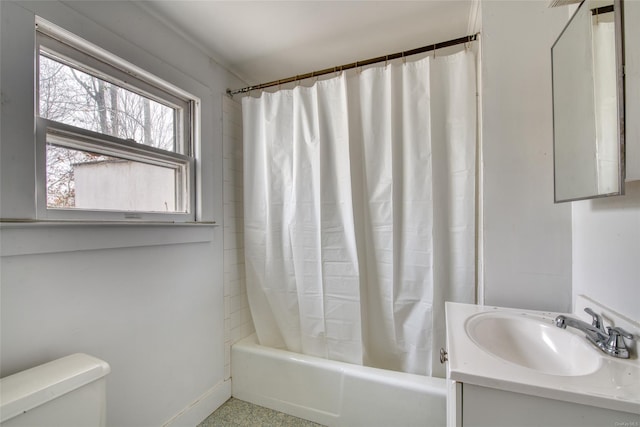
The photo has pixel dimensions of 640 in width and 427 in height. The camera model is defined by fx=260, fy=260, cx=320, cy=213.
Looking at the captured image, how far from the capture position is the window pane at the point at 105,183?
1.05 meters

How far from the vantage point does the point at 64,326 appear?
3.36ft

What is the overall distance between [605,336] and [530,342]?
252 mm

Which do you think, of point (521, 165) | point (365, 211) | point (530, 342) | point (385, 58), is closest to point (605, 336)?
point (530, 342)

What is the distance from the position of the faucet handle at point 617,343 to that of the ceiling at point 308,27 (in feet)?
4.96

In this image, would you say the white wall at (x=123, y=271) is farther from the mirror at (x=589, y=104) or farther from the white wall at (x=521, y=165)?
the mirror at (x=589, y=104)

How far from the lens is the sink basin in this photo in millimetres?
818

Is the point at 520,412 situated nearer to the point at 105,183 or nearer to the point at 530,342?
the point at 530,342

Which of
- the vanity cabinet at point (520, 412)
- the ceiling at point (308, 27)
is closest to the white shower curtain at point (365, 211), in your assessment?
the ceiling at point (308, 27)

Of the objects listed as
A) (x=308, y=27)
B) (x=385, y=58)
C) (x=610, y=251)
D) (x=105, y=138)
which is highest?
(x=308, y=27)

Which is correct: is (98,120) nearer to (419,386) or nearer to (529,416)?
(529,416)

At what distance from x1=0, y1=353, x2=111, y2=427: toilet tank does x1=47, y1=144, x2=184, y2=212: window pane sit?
59 centimetres

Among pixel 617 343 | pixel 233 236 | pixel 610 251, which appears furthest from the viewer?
pixel 233 236

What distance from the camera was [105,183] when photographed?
1206 mm

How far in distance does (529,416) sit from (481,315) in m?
0.45
